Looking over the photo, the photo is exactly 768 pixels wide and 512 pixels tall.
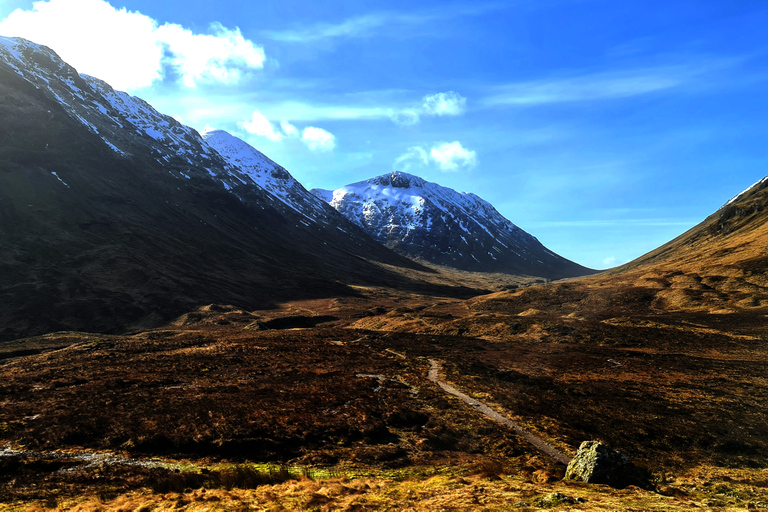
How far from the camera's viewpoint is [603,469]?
18156 mm

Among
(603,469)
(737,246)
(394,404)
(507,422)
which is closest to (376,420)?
(394,404)

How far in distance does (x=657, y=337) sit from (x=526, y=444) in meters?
52.9

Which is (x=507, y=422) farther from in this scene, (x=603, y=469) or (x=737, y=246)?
(x=737, y=246)

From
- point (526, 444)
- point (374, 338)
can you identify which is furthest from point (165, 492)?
point (374, 338)

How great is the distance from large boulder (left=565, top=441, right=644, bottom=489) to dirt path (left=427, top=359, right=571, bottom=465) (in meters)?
3.26

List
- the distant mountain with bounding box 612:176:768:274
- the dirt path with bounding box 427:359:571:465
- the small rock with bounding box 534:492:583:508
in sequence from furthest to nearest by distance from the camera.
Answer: the distant mountain with bounding box 612:176:768:274 < the dirt path with bounding box 427:359:571:465 < the small rock with bounding box 534:492:583:508

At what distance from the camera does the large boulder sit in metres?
18.0

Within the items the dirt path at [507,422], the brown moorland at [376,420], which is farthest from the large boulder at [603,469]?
the dirt path at [507,422]

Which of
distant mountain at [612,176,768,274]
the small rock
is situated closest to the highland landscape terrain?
the small rock

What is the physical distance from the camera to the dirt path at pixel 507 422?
22.9 m

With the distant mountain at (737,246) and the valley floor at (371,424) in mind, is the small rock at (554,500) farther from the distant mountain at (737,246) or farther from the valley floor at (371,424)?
the distant mountain at (737,246)

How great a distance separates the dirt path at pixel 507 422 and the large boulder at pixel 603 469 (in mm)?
3263

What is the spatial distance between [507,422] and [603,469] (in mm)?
10157

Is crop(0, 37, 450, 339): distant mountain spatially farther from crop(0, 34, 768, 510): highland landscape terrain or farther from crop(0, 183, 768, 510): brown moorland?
crop(0, 183, 768, 510): brown moorland
